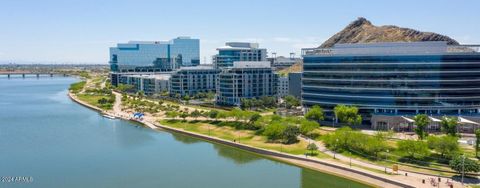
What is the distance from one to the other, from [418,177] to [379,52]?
3526 cm

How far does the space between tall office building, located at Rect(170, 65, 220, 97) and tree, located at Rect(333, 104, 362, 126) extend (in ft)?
218

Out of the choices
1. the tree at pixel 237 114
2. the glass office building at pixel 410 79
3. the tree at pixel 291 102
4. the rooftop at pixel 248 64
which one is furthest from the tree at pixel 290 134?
the rooftop at pixel 248 64

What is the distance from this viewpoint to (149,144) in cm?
7244

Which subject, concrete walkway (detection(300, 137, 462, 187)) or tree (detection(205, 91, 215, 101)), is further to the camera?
tree (detection(205, 91, 215, 101))

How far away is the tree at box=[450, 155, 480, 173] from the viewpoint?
148ft

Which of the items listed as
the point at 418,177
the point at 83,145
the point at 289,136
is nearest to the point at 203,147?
the point at 289,136

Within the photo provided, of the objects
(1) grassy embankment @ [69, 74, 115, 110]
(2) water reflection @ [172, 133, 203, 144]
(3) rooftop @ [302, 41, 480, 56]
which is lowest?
(2) water reflection @ [172, 133, 203, 144]

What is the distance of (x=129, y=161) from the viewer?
6028 cm

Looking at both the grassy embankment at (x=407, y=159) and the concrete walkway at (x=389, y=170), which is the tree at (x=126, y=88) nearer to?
the concrete walkway at (x=389, y=170)

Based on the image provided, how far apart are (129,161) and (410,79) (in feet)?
161

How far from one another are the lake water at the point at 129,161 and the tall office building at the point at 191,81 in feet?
150

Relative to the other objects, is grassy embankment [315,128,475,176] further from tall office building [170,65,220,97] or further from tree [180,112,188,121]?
tall office building [170,65,220,97]

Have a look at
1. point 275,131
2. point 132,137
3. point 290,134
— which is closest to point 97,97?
point 132,137

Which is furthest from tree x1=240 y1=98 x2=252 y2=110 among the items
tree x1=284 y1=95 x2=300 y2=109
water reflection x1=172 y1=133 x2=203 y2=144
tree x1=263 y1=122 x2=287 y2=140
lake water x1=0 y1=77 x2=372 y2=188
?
tree x1=263 y1=122 x2=287 y2=140
